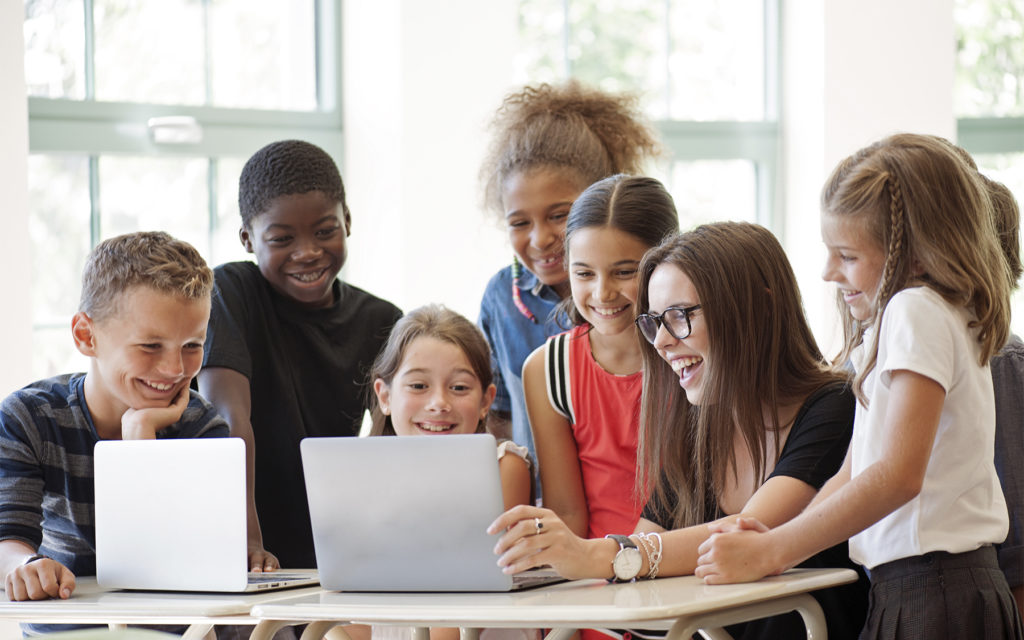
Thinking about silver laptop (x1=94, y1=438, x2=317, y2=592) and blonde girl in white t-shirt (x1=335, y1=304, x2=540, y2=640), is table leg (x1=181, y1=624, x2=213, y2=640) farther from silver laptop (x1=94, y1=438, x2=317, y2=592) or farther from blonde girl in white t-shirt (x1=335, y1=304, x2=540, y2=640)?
blonde girl in white t-shirt (x1=335, y1=304, x2=540, y2=640)

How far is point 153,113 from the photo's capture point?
377cm

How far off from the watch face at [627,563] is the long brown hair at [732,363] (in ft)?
0.83

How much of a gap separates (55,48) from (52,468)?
1946 mm

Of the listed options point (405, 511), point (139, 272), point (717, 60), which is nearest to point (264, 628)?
point (405, 511)

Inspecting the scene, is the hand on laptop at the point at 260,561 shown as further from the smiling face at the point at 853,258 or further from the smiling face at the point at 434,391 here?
the smiling face at the point at 853,258

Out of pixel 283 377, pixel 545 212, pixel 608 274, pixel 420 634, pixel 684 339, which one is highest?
pixel 545 212

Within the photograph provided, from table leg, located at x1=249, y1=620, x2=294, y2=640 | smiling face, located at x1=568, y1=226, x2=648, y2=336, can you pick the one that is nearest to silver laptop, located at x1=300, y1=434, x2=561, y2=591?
table leg, located at x1=249, y1=620, x2=294, y2=640

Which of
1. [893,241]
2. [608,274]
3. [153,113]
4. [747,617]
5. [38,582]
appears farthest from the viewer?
[153,113]

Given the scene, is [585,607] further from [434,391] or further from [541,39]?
[541,39]

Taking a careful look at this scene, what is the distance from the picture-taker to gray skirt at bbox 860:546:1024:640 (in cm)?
164

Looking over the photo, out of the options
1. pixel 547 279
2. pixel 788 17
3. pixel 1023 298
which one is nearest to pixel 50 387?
pixel 547 279

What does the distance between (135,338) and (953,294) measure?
54.7 inches

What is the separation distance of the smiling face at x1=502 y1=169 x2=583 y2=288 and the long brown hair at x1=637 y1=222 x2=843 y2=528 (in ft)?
2.08

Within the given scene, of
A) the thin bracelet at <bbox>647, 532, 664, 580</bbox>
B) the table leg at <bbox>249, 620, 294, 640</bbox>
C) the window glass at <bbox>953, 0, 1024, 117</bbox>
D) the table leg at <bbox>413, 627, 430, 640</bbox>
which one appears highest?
the window glass at <bbox>953, 0, 1024, 117</bbox>
